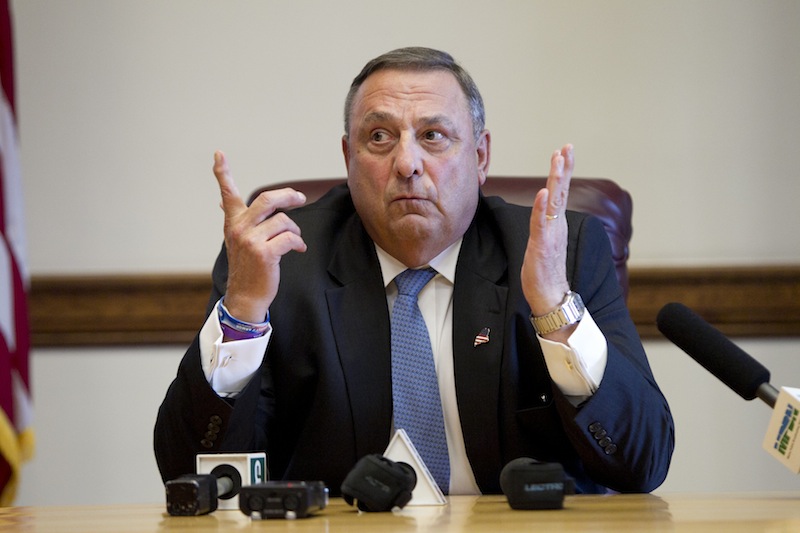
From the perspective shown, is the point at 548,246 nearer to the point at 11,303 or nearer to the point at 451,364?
the point at 451,364

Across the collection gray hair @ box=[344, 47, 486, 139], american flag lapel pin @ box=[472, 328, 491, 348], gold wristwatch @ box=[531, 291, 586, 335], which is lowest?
american flag lapel pin @ box=[472, 328, 491, 348]

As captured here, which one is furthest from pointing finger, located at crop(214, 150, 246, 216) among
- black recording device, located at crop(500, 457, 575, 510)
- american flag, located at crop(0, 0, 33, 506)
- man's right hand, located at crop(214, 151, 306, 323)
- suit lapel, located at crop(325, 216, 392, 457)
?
american flag, located at crop(0, 0, 33, 506)

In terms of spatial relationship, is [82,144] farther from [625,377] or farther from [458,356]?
[625,377]

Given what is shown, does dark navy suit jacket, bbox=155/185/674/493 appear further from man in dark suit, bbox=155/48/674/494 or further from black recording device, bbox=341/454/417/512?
black recording device, bbox=341/454/417/512

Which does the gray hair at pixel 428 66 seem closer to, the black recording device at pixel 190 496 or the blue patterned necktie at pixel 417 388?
the blue patterned necktie at pixel 417 388

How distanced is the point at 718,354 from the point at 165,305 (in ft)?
7.92

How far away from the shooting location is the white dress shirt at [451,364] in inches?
77.9

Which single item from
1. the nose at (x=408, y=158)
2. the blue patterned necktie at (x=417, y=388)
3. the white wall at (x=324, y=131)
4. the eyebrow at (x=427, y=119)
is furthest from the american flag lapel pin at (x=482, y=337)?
the white wall at (x=324, y=131)

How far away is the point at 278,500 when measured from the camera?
1524 millimetres

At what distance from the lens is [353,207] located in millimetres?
2635

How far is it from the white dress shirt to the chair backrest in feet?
1.77

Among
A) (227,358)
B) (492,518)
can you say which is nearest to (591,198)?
(227,358)

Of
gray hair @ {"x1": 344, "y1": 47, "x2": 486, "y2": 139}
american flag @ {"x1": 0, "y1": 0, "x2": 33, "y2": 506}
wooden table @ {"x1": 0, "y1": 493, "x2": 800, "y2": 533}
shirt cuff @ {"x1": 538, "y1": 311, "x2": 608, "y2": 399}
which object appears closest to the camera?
wooden table @ {"x1": 0, "y1": 493, "x2": 800, "y2": 533}

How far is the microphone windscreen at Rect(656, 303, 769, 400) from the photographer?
1.69 meters
